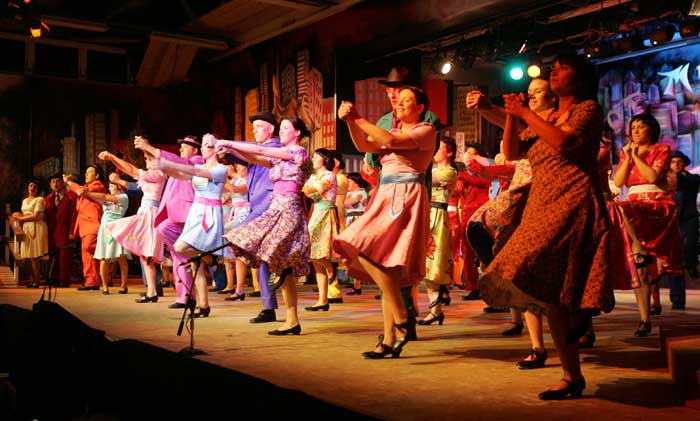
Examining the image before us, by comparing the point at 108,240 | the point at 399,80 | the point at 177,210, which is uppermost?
the point at 399,80

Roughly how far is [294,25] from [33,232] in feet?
17.2

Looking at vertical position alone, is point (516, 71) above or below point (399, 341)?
above

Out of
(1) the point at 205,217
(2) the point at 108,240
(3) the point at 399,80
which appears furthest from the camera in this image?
(2) the point at 108,240

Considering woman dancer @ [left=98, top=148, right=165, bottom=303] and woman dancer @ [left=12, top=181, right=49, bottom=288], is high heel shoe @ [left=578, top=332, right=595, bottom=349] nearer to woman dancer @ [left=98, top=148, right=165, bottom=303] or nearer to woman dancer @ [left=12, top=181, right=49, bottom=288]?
woman dancer @ [left=98, top=148, right=165, bottom=303]

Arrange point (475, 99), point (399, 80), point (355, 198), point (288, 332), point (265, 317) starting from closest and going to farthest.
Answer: point (475, 99) → point (399, 80) → point (288, 332) → point (265, 317) → point (355, 198)

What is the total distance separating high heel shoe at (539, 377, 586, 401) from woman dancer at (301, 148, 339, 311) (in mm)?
5151

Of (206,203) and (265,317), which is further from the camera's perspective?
(206,203)

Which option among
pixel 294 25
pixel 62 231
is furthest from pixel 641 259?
pixel 62 231

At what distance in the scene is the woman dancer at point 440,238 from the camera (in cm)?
673

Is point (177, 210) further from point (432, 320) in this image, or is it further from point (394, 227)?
point (394, 227)

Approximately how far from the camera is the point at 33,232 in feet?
41.5

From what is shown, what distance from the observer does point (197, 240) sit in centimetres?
717

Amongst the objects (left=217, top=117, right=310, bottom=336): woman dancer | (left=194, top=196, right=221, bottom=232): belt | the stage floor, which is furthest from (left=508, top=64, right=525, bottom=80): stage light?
(left=217, top=117, right=310, bottom=336): woman dancer

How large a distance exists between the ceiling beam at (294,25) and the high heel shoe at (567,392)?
8.51 metres
